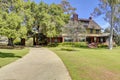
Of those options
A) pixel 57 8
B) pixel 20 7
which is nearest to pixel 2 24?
pixel 20 7

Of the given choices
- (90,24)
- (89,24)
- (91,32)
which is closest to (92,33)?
(91,32)

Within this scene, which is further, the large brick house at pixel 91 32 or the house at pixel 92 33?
the house at pixel 92 33

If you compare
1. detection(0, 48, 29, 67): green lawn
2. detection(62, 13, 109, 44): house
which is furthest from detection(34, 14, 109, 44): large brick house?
detection(0, 48, 29, 67): green lawn

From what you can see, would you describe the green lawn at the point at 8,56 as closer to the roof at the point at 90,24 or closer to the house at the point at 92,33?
the house at the point at 92,33

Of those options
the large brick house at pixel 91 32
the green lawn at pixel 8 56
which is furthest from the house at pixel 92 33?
the green lawn at pixel 8 56

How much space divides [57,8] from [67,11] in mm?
8999

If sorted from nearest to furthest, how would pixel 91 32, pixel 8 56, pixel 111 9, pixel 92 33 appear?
pixel 8 56, pixel 111 9, pixel 92 33, pixel 91 32

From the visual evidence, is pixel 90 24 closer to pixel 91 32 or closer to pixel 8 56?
pixel 91 32

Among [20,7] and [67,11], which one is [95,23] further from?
[20,7]

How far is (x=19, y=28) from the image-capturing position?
23.5 meters

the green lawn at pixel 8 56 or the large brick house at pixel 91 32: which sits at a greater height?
the large brick house at pixel 91 32

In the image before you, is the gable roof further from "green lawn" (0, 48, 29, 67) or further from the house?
"green lawn" (0, 48, 29, 67)

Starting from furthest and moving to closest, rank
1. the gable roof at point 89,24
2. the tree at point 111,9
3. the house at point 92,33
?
the gable roof at point 89,24, the house at point 92,33, the tree at point 111,9

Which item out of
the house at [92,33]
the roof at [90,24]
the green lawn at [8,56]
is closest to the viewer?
the green lawn at [8,56]
